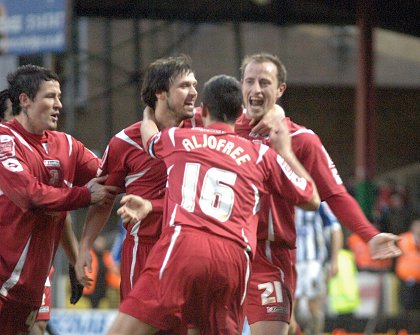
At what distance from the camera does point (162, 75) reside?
312 inches

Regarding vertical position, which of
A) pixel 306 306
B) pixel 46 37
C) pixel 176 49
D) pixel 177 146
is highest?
pixel 176 49

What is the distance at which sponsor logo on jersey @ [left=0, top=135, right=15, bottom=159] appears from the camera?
26.2 ft

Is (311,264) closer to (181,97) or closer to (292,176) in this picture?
(181,97)

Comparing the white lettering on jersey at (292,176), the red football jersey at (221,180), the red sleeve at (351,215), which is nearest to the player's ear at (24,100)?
the red football jersey at (221,180)

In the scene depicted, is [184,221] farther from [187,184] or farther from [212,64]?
[212,64]

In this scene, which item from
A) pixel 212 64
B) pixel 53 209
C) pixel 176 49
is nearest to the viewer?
pixel 53 209

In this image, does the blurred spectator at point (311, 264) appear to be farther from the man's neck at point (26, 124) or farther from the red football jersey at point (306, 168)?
the man's neck at point (26, 124)

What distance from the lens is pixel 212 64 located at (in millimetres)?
28188

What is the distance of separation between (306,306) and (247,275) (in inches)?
265

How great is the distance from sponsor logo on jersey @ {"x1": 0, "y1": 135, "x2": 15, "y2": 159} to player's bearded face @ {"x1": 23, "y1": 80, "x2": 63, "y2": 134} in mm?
209

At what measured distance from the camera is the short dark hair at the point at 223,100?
726 cm

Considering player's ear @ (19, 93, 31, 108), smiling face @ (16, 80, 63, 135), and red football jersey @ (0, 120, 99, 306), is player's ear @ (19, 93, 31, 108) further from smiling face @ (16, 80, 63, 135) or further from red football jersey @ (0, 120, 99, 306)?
red football jersey @ (0, 120, 99, 306)

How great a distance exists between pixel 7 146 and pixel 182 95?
4.10 ft

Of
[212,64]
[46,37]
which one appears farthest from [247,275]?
[212,64]
